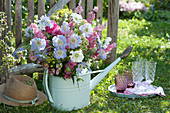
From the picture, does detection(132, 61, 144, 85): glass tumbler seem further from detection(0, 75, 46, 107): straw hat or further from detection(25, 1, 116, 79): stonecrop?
detection(0, 75, 46, 107): straw hat

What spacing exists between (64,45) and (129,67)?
1865mm

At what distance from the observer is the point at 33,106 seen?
2729 millimetres

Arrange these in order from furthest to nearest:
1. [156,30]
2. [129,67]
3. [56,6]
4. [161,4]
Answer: [161,4] < [156,30] < [129,67] < [56,6]

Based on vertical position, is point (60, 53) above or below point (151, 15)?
below

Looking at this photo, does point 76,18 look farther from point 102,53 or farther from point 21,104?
point 21,104

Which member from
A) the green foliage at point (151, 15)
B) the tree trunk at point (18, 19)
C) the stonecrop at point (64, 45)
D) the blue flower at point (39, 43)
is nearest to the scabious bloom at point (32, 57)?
the stonecrop at point (64, 45)

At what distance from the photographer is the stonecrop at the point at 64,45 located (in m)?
2.34

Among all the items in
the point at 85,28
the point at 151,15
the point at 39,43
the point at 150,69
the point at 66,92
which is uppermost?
the point at 151,15

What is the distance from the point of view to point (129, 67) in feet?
13.2

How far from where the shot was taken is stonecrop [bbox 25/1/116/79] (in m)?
2.34

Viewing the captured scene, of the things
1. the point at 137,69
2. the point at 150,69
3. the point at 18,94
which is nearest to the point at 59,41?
the point at 18,94

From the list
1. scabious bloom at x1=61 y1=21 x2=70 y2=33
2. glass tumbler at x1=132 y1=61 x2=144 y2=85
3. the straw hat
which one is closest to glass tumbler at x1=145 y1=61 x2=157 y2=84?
glass tumbler at x1=132 y1=61 x2=144 y2=85

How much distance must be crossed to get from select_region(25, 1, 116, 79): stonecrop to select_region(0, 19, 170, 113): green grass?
49 centimetres

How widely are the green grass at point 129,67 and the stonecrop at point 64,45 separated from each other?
49cm
